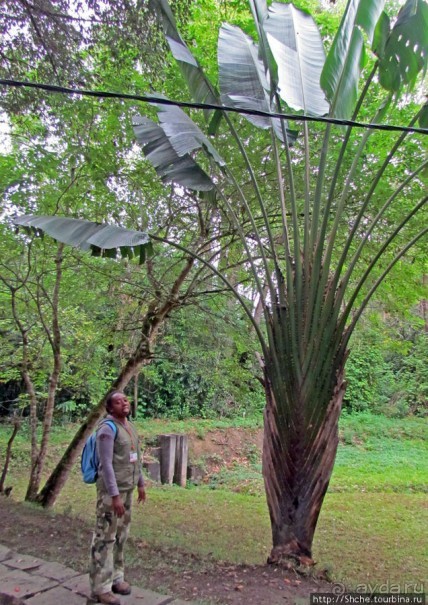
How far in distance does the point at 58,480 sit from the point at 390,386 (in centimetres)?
1676

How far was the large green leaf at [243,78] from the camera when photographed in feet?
13.0

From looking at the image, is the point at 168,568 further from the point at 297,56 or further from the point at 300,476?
the point at 297,56

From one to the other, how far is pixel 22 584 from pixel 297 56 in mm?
4918

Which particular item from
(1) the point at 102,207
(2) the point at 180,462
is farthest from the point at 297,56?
(2) the point at 180,462

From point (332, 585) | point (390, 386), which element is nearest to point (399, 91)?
point (332, 585)

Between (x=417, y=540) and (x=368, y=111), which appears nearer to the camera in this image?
(x=368, y=111)

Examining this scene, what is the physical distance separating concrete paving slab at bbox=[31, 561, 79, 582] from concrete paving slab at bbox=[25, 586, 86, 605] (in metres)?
0.23

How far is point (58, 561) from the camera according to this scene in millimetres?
3725

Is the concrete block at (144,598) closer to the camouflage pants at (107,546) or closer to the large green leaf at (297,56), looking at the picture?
the camouflage pants at (107,546)

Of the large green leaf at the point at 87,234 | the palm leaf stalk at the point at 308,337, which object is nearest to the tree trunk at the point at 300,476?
the palm leaf stalk at the point at 308,337

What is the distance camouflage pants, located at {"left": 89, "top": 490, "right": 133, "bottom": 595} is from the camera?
2.87m

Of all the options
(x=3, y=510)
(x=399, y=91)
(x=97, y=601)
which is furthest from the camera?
(x=3, y=510)

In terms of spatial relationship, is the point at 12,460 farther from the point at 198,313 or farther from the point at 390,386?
the point at 390,386

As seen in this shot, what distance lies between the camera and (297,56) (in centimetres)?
434
